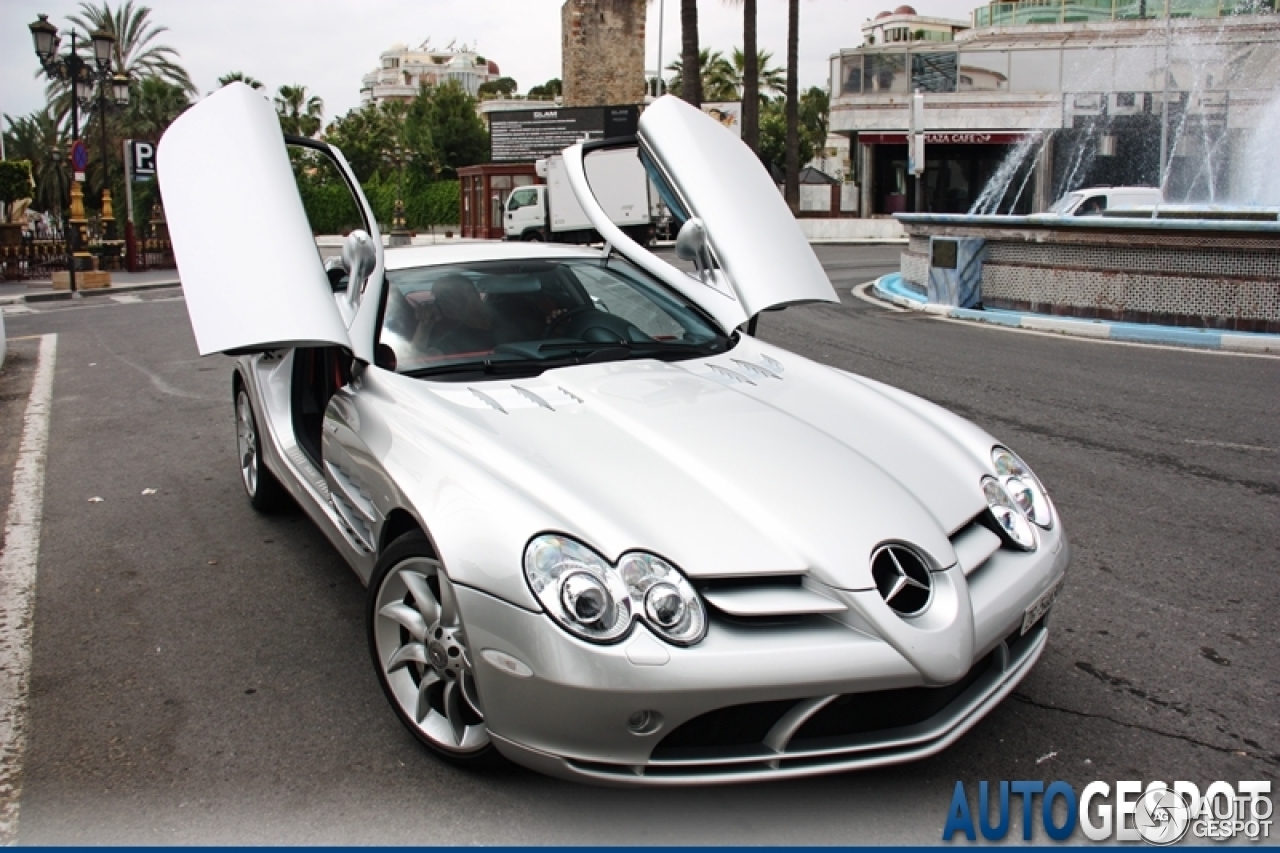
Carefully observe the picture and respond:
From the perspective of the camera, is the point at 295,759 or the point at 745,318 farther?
the point at 745,318

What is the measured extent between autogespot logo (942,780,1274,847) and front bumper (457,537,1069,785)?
22cm

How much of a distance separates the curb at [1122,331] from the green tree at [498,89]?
298 ft

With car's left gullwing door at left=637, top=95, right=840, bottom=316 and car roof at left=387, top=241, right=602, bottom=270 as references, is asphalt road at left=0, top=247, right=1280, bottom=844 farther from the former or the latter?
car's left gullwing door at left=637, top=95, right=840, bottom=316

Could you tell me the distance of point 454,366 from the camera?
384 centimetres

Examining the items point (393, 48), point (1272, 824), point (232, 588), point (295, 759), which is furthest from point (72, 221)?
point (393, 48)

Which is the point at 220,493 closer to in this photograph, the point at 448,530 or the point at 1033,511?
the point at 448,530

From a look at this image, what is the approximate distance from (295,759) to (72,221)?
72.0ft

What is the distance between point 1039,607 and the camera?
9.77ft

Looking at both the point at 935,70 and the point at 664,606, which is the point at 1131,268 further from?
the point at 935,70

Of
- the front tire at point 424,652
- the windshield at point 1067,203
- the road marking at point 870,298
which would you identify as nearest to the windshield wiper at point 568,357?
the front tire at point 424,652

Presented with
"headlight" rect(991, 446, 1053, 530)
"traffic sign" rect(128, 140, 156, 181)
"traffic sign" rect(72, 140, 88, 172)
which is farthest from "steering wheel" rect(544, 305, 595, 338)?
"traffic sign" rect(128, 140, 156, 181)

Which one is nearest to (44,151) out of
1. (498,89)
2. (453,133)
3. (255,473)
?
(453,133)

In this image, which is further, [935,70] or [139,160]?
[935,70]

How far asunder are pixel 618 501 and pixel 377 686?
1.19 m
